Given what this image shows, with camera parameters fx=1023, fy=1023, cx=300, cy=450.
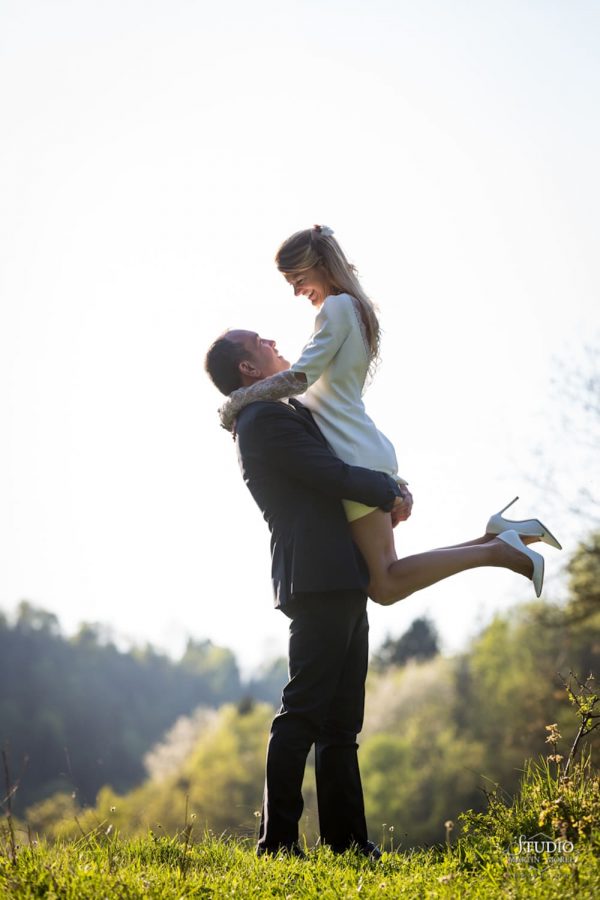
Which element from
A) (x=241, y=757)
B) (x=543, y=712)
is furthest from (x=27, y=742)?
(x=543, y=712)

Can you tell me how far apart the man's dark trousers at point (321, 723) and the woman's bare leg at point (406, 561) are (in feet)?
0.41

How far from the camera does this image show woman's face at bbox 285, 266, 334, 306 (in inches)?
189

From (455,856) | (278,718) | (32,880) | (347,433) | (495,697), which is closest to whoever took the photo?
(32,880)

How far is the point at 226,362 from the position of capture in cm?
475

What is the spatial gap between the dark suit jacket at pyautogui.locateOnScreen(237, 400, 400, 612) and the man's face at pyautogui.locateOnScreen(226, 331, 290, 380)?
Answer: 0.29 m

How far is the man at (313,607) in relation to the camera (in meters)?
4.21

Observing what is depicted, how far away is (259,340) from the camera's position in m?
4.78

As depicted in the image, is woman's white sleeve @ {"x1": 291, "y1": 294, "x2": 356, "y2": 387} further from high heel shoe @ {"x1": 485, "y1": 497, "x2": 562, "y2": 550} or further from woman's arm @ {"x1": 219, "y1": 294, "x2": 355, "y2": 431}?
high heel shoe @ {"x1": 485, "y1": 497, "x2": 562, "y2": 550}

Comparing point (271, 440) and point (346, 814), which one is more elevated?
point (271, 440)

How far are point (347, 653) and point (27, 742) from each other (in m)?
65.1

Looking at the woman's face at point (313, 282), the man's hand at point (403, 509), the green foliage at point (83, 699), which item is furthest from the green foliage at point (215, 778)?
the woman's face at point (313, 282)

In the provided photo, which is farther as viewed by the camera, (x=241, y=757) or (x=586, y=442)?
(x=241, y=757)

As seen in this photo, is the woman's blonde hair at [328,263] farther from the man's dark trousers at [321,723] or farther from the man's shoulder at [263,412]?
the man's dark trousers at [321,723]

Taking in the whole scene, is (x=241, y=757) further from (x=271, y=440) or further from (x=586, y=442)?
(x=271, y=440)
